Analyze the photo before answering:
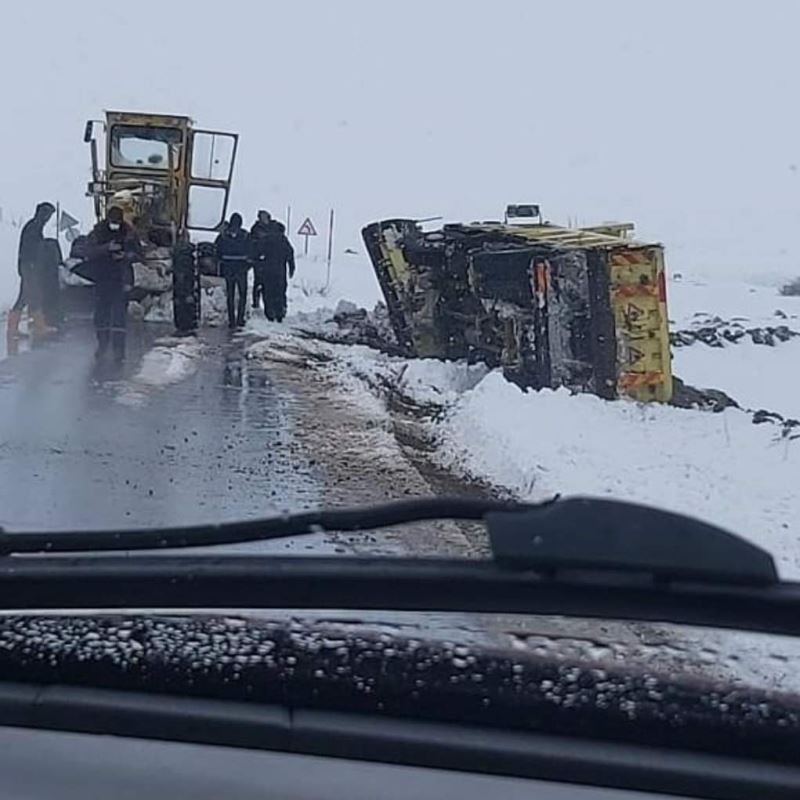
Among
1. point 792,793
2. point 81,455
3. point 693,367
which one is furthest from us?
point 693,367

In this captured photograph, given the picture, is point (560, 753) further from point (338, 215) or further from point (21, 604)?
point (338, 215)

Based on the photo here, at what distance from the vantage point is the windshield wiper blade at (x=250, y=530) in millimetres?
2436

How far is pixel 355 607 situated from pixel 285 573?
0.41ft

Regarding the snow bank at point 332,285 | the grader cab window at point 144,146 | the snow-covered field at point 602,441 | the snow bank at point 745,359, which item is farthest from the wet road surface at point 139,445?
the snow bank at point 332,285

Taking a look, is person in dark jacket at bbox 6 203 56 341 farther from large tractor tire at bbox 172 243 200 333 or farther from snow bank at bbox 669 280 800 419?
snow bank at bbox 669 280 800 419

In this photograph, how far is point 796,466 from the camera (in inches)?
398

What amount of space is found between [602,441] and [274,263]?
33.1ft

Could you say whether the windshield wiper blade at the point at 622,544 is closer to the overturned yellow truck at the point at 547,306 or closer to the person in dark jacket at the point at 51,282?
the overturned yellow truck at the point at 547,306

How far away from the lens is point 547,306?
42.0ft

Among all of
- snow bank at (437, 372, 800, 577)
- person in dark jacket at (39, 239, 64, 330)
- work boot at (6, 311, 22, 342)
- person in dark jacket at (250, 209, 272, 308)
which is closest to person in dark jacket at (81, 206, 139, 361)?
work boot at (6, 311, 22, 342)

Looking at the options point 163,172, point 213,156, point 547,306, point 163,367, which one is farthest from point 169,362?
point 213,156

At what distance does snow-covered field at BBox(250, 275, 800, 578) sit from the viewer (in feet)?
28.6

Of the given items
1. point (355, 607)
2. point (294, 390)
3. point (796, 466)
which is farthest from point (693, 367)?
point (355, 607)

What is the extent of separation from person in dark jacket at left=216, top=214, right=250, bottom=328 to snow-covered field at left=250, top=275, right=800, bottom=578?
1958 millimetres
